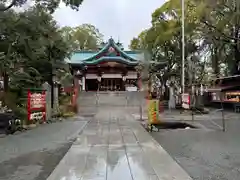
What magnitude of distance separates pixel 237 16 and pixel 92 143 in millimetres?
16432

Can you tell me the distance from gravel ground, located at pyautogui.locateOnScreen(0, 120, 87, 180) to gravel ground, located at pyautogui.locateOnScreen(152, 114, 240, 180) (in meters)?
2.76

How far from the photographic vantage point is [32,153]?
7.79m

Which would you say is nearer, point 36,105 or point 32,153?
point 32,153

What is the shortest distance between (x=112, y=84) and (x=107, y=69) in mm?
2954

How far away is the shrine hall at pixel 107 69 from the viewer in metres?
40.6

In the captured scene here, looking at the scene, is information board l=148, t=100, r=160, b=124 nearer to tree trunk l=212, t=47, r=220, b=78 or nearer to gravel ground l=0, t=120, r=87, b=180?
gravel ground l=0, t=120, r=87, b=180

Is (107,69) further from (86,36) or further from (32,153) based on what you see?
(32,153)

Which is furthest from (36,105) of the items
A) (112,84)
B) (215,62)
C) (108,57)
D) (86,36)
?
(86,36)

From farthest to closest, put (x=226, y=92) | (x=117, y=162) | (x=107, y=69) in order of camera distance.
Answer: (x=107, y=69)
(x=226, y=92)
(x=117, y=162)

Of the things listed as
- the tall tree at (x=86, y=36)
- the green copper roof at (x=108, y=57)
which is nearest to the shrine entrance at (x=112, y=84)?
the green copper roof at (x=108, y=57)

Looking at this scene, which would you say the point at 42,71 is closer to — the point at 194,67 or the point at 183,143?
the point at 183,143

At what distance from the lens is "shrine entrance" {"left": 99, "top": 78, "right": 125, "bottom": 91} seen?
145ft

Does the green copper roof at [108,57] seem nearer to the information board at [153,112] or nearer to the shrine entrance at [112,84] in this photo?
the shrine entrance at [112,84]

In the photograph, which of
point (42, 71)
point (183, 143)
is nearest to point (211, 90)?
point (42, 71)
